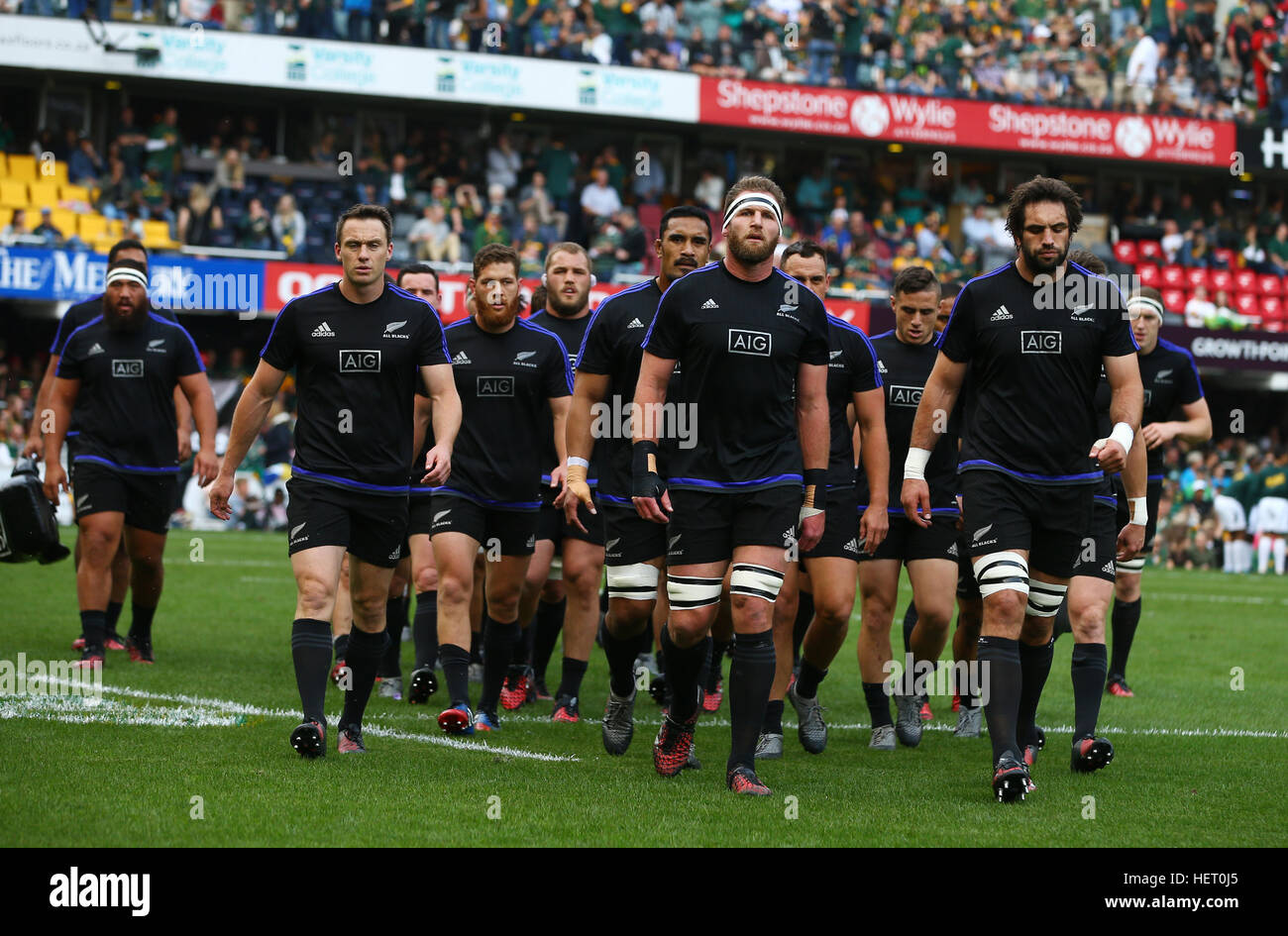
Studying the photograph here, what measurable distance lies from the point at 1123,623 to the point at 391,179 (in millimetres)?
21256

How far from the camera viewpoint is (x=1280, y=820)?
6.15m

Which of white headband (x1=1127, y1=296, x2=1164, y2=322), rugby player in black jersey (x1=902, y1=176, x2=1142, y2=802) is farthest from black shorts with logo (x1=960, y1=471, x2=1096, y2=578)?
white headband (x1=1127, y1=296, x2=1164, y2=322)

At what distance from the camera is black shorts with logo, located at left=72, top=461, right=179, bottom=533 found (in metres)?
10.1

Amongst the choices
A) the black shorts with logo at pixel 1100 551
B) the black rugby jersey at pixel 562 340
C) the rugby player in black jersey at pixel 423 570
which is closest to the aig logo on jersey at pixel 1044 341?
the black shorts with logo at pixel 1100 551

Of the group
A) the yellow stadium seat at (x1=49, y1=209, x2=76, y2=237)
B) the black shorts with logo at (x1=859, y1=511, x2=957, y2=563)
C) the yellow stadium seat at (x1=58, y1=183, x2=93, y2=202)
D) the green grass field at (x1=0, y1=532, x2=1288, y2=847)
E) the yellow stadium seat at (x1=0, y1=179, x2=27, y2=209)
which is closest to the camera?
the green grass field at (x1=0, y1=532, x2=1288, y2=847)

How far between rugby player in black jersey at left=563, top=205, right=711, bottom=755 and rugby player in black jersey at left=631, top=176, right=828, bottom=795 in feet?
1.06

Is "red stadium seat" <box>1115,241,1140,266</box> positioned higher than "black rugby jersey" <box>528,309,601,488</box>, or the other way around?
"red stadium seat" <box>1115,241,1140,266</box>

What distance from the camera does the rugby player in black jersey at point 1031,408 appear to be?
6668 mm

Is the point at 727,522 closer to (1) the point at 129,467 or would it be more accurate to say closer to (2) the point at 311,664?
(2) the point at 311,664

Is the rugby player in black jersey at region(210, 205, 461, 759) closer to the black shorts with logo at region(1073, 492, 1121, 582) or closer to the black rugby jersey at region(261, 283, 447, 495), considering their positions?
the black rugby jersey at region(261, 283, 447, 495)

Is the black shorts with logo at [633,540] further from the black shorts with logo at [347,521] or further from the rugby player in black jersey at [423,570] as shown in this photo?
the rugby player in black jersey at [423,570]
